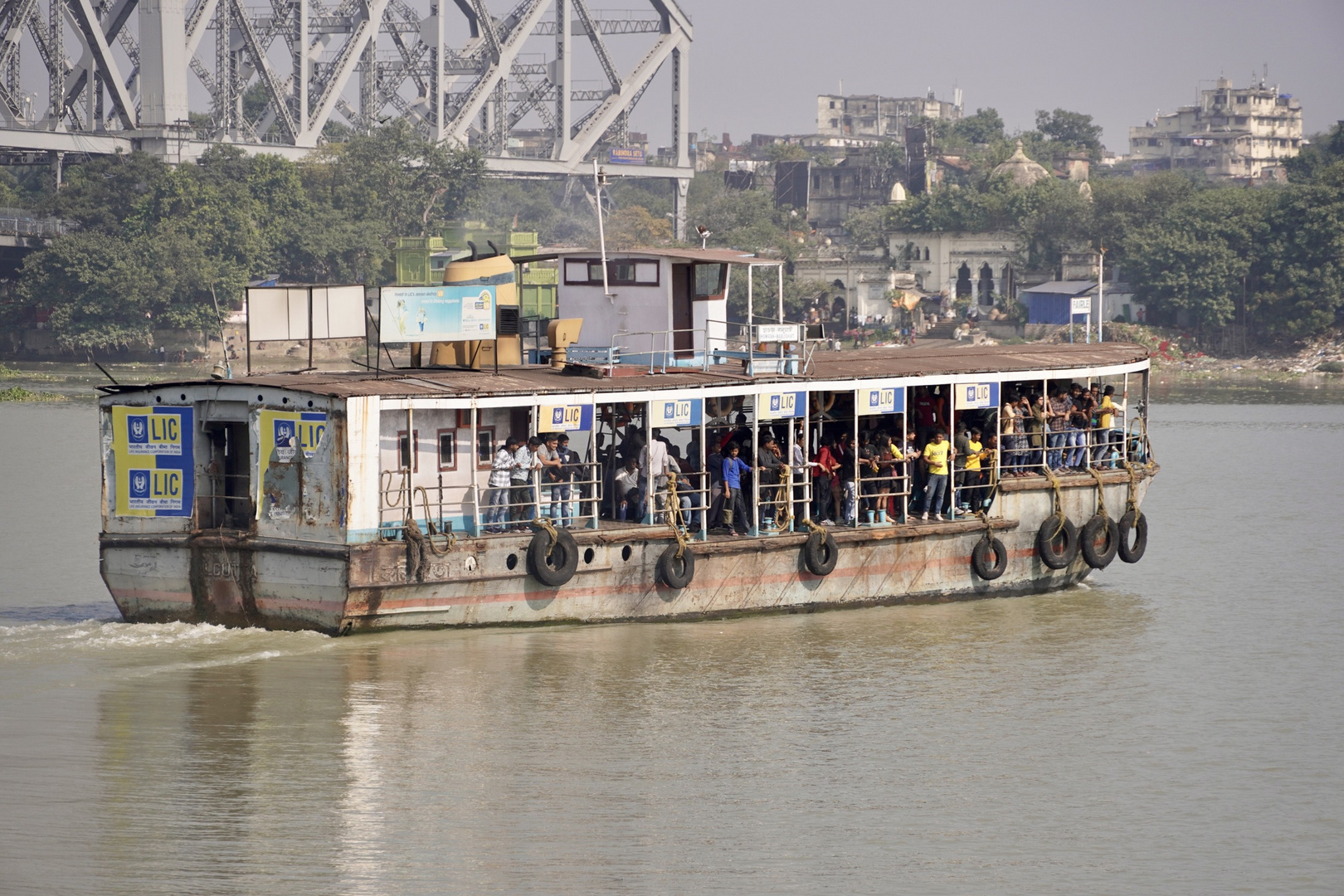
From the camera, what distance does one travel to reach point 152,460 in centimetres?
1939

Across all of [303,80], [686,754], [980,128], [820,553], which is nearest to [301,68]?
[303,80]

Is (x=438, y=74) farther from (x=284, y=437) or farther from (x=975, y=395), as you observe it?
(x=284, y=437)

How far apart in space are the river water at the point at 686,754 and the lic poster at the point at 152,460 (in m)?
1.40

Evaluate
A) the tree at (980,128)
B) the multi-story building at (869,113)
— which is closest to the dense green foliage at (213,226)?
the tree at (980,128)

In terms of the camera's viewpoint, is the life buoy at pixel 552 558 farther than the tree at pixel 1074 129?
No

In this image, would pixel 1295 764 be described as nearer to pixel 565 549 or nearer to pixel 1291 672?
pixel 1291 672

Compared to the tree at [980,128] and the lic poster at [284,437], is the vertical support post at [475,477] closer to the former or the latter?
the lic poster at [284,437]

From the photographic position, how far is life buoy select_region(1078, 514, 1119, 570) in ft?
76.9

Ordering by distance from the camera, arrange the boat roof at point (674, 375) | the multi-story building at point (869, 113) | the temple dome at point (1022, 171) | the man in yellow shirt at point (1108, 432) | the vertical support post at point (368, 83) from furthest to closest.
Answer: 1. the multi-story building at point (869, 113)
2. the vertical support post at point (368, 83)
3. the temple dome at point (1022, 171)
4. the man in yellow shirt at point (1108, 432)
5. the boat roof at point (674, 375)

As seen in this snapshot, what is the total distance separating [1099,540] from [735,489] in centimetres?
581

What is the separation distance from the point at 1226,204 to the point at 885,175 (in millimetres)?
45666

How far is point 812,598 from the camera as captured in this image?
21.4 metres

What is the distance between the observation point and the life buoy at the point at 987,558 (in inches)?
886

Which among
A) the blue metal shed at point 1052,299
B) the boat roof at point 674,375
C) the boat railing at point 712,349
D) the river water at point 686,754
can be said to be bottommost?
the river water at point 686,754
